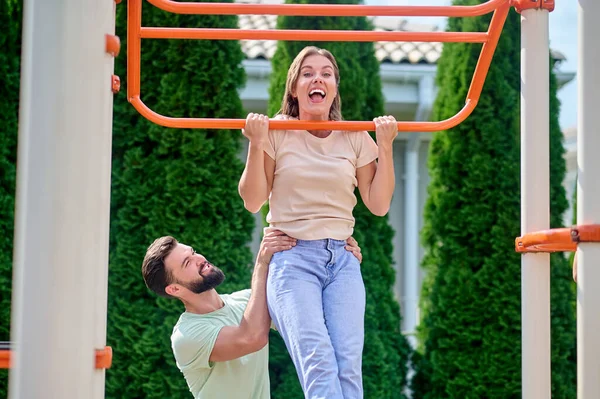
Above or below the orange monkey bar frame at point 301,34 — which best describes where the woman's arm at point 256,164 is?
below

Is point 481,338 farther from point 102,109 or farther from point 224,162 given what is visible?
point 102,109

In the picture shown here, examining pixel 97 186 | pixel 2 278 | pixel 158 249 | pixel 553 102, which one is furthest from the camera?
pixel 553 102

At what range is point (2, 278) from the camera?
186 inches

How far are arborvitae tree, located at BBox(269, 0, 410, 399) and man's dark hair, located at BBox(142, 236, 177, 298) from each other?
2018 millimetres

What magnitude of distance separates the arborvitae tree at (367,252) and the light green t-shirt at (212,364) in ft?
6.38

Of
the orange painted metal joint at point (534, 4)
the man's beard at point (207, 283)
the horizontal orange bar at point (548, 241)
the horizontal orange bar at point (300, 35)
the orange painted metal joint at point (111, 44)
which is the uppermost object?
the orange painted metal joint at point (534, 4)

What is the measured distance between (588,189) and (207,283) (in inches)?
60.1

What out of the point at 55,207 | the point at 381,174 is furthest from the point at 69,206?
the point at 381,174

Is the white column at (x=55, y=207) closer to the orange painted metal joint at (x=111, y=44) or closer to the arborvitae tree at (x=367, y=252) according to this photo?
the orange painted metal joint at (x=111, y=44)

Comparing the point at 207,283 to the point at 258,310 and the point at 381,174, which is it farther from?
the point at 381,174

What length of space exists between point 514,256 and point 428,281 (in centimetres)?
56

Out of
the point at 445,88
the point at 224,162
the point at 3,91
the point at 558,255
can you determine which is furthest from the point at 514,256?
the point at 3,91

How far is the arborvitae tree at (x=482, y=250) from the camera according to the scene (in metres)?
4.98

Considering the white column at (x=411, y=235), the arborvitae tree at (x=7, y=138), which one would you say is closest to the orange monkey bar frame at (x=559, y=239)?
the arborvitae tree at (x=7, y=138)
